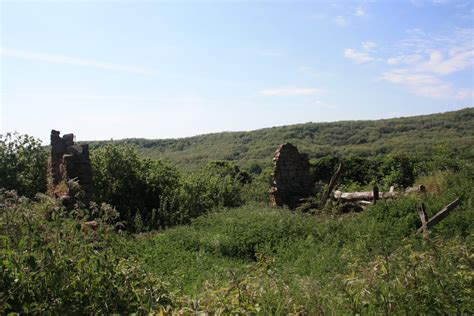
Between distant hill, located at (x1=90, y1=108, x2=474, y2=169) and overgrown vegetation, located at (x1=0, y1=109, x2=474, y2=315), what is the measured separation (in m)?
28.2

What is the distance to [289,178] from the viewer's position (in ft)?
57.3

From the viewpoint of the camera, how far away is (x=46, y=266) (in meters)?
3.61

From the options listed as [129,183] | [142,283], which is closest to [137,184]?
[129,183]

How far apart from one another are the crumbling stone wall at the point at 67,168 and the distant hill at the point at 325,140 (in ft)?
101

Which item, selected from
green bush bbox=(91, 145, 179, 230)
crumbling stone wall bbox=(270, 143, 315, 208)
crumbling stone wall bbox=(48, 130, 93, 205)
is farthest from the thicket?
crumbling stone wall bbox=(270, 143, 315, 208)

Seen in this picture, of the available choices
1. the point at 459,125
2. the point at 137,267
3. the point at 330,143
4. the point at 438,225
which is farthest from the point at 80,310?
the point at 459,125

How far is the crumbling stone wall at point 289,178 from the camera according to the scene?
17031 millimetres

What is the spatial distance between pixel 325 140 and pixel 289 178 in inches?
1779

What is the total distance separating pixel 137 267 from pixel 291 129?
67887mm

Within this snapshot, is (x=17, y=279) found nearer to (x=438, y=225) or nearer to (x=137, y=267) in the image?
(x=137, y=267)

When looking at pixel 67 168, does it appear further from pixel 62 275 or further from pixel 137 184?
pixel 62 275

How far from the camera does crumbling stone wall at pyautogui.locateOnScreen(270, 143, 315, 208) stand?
1703 cm

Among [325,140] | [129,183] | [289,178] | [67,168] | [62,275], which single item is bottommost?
[289,178]

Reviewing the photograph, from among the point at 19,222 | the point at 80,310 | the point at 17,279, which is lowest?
the point at 80,310
